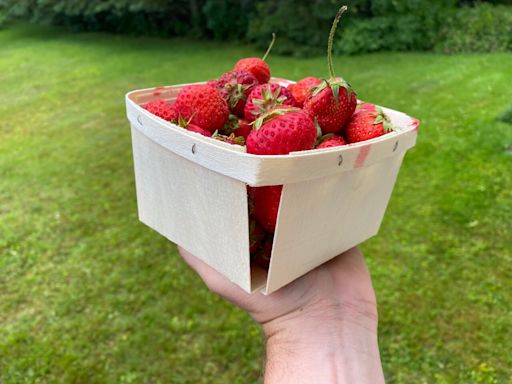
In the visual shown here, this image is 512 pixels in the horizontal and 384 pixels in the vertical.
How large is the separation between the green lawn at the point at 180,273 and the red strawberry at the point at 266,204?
55.4 inches

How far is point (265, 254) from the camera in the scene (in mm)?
1146

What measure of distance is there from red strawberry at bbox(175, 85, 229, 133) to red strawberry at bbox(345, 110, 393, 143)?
0.31m

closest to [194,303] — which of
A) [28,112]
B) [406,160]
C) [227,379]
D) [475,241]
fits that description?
[227,379]

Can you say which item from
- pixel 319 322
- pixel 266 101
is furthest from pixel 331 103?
pixel 319 322

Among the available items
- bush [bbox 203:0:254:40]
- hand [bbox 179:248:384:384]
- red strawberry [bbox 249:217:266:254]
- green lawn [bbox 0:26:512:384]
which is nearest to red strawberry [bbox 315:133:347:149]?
red strawberry [bbox 249:217:266:254]

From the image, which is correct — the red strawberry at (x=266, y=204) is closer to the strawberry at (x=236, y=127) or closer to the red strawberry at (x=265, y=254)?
the red strawberry at (x=265, y=254)

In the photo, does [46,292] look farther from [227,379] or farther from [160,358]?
[227,379]

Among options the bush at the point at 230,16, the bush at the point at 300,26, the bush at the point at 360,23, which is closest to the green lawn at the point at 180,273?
the bush at the point at 360,23

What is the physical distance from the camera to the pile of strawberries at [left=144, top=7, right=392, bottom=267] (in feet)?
3.37

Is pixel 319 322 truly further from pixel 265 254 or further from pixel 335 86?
pixel 335 86

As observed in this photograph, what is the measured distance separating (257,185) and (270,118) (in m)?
0.22

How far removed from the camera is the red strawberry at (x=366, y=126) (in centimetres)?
117

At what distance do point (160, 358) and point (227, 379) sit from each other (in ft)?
1.13

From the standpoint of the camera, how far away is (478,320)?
2484 mm
